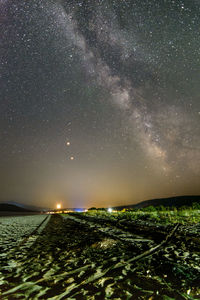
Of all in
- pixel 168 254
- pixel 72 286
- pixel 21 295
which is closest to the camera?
pixel 21 295

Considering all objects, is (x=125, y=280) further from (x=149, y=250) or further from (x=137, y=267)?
(x=149, y=250)

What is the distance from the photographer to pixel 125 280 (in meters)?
3.31

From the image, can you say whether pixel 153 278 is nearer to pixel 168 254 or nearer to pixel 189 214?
pixel 168 254

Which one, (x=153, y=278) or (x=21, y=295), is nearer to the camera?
(x=21, y=295)

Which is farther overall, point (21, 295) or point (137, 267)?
point (137, 267)

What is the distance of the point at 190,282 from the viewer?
10.5 ft

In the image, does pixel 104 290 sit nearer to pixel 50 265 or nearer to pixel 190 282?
pixel 190 282

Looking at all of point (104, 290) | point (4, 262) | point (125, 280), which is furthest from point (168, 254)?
point (4, 262)

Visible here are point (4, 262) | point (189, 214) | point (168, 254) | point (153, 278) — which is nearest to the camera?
point (153, 278)

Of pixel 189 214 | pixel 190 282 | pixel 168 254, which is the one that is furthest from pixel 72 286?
pixel 189 214

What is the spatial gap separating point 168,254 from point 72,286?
2.94 metres

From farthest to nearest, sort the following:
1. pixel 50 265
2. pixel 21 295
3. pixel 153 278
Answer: pixel 50 265 → pixel 153 278 → pixel 21 295

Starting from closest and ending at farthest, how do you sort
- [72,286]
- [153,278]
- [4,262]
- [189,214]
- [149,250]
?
[72,286], [153,278], [4,262], [149,250], [189,214]

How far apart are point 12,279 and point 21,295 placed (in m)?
0.87
